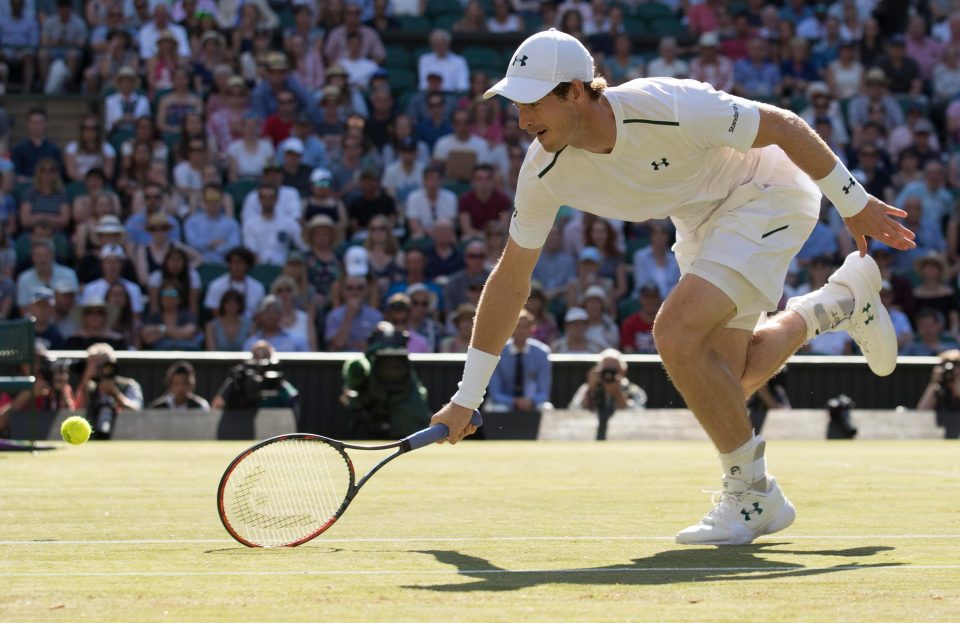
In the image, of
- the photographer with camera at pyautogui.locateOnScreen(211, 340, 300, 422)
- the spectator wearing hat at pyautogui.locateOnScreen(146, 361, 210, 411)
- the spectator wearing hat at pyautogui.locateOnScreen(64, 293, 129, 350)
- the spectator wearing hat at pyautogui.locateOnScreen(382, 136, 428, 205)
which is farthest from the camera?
the spectator wearing hat at pyautogui.locateOnScreen(382, 136, 428, 205)

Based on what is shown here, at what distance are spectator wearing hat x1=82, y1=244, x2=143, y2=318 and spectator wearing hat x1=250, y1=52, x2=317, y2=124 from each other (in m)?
3.30

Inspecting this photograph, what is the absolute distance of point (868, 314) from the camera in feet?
23.6

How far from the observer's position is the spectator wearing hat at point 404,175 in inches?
695

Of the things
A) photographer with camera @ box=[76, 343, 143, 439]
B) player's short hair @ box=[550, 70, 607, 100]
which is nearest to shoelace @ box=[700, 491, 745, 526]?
player's short hair @ box=[550, 70, 607, 100]

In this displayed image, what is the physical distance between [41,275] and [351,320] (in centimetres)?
310

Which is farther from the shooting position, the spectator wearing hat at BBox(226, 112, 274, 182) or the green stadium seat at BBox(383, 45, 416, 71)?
the green stadium seat at BBox(383, 45, 416, 71)

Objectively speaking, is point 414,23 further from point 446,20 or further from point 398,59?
point 398,59

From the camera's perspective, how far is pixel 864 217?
5980mm

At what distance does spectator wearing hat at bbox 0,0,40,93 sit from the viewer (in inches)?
766

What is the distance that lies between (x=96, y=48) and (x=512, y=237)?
14.3m

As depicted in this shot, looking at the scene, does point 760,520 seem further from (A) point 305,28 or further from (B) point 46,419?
(A) point 305,28

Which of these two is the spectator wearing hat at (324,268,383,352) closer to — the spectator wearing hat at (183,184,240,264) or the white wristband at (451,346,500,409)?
the spectator wearing hat at (183,184,240,264)

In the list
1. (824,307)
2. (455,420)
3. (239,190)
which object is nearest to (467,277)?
(239,190)

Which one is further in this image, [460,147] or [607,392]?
[460,147]
